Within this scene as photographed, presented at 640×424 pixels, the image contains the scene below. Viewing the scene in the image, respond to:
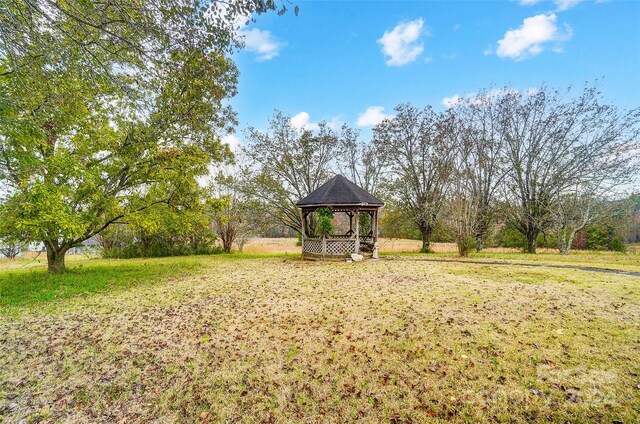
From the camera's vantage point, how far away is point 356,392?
3572mm

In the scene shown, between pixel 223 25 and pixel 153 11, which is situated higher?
pixel 153 11

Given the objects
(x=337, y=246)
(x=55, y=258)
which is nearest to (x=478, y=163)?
(x=337, y=246)

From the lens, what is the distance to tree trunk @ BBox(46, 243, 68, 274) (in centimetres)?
1025

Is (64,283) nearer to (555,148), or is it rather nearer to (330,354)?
(330,354)

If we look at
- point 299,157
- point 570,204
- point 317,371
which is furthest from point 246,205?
point 570,204

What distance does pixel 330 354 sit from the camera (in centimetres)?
445

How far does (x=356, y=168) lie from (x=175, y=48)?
17017mm

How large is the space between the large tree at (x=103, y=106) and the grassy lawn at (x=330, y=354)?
2.85 meters

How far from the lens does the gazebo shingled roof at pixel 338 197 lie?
46.0 feet

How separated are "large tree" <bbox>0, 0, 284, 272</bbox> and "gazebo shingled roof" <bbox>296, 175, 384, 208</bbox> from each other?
507cm

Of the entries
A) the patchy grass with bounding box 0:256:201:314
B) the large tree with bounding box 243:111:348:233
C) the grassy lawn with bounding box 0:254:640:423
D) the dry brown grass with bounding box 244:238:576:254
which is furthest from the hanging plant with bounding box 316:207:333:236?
the patchy grass with bounding box 0:256:201:314

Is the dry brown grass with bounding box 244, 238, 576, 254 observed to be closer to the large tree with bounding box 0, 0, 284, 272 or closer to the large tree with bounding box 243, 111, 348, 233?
the large tree with bounding box 243, 111, 348, 233

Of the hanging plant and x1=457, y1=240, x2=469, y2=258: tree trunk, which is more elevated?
the hanging plant

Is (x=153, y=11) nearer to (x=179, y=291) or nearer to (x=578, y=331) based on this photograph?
(x=179, y=291)
